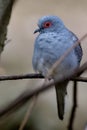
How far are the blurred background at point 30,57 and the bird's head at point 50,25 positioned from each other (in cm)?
120

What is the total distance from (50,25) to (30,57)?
286 centimetres

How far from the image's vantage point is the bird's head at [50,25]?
2.22 metres

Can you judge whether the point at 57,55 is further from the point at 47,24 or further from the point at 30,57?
the point at 30,57

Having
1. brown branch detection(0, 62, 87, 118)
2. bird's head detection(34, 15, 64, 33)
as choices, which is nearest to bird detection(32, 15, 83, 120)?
bird's head detection(34, 15, 64, 33)

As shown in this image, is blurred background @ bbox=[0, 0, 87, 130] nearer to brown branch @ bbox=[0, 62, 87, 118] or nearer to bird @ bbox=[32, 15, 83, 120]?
bird @ bbox=[32, 15, 83, 120]

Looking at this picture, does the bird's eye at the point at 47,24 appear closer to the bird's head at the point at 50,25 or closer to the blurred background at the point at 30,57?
the bird's head at the point at 50,25

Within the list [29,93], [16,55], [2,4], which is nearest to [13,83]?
[16,55]

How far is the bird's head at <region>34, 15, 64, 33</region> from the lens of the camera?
7.27 ft

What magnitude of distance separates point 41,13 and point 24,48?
77 cm

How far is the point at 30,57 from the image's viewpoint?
5.11 m

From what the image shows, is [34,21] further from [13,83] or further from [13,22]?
[13,83]

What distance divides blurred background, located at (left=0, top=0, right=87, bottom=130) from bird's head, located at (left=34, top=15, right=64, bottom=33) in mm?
1201

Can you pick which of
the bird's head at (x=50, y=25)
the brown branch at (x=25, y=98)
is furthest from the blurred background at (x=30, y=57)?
the brown branch at (x=25, y=98)

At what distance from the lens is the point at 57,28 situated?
2.25 m
